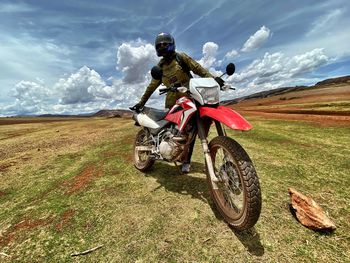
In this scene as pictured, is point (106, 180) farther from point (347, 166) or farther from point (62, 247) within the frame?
point (347, 166)

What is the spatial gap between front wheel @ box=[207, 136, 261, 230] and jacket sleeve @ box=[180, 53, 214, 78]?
2.17 m

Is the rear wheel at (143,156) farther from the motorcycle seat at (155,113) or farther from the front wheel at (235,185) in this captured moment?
the front wheel at (235,185)

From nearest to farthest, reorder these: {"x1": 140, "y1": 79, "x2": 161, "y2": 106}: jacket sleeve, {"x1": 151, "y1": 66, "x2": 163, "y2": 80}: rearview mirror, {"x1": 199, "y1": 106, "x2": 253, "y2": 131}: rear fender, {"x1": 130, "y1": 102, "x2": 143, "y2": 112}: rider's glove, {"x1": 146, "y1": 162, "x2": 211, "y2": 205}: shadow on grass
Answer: {"x1": 199, "y1": 106, "x2": 253, "y2": 131}: rear fender, {"x1": 151, "y1": 66, "x2": 163, "y2": 80}: rearview mirror, {"x1": 146, "y1": 162, "x2": 211, "y2": 205}: shadow on grass, {"x1": 140, "y1": 79, "x2": 161, "y2": 106}: jacket sleeve, {"x1": 130, "y1": 102, "x2": 143, "y2": 112}: rider's glove

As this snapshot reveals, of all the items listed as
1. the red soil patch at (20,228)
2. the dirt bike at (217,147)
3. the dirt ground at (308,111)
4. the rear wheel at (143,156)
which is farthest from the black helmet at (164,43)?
the dirt ground at (308,111)

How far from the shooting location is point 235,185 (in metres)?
3.79

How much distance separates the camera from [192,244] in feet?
11.4

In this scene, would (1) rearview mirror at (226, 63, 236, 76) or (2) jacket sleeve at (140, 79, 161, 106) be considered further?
(2) jacket sleeve at (140, 79, 161, 106)

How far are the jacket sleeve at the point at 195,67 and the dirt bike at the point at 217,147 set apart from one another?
1.05 meters

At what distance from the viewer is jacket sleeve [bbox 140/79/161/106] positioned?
264 inches

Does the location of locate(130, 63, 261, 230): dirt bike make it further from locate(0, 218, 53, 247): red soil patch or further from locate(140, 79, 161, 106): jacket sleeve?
locate(0, 218, 53, 247): red soil patch

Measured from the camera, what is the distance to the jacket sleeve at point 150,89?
6.70 m

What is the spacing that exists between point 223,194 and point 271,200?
118cm

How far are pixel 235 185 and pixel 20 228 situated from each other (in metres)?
4.23

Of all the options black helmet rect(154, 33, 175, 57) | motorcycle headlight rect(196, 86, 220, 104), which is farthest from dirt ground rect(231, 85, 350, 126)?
motorcycle headlight rect(196, 86, 220, 104)
